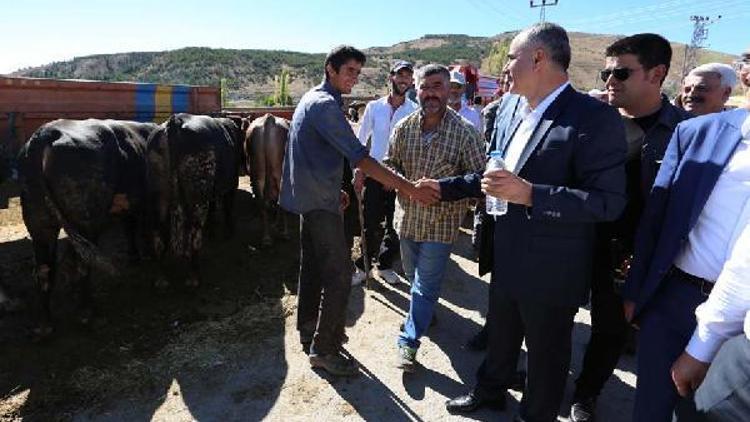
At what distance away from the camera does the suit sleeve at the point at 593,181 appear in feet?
6.91

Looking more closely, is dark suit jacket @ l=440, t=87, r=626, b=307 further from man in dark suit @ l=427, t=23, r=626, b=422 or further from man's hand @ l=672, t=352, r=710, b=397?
man's hand @ l=672, t=352, r=710, b=397

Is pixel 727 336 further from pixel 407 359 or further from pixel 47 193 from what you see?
pixel 47 193

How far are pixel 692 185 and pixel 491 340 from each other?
1421 mm

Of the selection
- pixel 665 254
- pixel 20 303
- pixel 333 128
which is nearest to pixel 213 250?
pixel 20 303

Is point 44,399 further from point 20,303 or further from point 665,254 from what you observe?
point 665,254

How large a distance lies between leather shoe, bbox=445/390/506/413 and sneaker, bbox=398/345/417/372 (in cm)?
42

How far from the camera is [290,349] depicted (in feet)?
12.3

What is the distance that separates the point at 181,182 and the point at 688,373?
4115 millimetres

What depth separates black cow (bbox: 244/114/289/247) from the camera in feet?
20.1

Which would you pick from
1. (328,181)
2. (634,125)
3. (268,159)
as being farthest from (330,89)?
(268,159)

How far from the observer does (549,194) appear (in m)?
Answer: 2.11

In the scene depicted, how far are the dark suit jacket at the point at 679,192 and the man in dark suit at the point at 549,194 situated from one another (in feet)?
0.71

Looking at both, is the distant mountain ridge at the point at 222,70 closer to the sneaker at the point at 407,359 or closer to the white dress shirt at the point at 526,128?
the sneaker at the point at 407,359

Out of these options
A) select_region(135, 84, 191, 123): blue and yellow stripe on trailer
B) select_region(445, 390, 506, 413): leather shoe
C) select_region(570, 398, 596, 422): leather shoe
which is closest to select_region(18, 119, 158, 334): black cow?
select_region(445, 390, 506, 413): leather shoe
